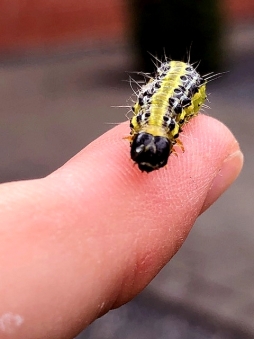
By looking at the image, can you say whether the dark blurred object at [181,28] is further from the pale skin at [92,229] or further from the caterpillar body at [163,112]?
the pale skin at [92,229]

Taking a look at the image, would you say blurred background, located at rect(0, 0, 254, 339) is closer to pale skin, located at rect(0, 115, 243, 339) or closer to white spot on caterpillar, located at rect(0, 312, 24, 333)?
pale skin, located at rect(0, 115, 243, 339)

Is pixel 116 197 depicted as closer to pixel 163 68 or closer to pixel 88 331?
pixel 163 68

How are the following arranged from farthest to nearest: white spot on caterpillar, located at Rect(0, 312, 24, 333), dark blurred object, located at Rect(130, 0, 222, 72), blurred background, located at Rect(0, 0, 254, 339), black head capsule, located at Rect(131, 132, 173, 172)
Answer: dark blurred object, located at Rect(130, 0, 222, 72)
blurred background, located at Rect(0, 0, 254, 339)
black head capsule, located at Rect(131, 132, 173, 172)
white spot on caterpillar, located at Rect(0, 312, 24, 333)

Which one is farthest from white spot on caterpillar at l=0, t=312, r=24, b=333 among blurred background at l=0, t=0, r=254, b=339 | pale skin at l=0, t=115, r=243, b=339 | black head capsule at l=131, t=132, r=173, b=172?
blurred background at l=0, t=0, r=254, b=339

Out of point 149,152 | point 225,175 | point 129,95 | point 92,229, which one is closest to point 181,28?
point 129,95

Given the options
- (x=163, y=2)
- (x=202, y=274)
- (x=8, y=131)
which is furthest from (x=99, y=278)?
(x=163, y=2)
